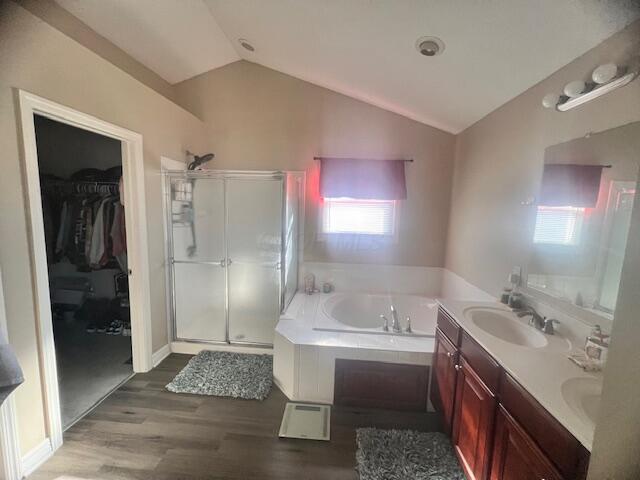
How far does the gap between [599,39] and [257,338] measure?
3.21 m

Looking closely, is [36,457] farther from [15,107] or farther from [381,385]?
[381,385]

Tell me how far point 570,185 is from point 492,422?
4.42 feet

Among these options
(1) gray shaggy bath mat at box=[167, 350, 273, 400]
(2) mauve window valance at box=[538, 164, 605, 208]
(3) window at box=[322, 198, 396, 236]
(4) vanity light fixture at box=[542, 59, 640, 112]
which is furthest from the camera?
(3) window at box=[322, 198, 396, 236]

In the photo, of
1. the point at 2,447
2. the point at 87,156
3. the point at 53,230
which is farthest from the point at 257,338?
the point at 87,156

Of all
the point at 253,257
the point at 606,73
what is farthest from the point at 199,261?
the point at 606,73

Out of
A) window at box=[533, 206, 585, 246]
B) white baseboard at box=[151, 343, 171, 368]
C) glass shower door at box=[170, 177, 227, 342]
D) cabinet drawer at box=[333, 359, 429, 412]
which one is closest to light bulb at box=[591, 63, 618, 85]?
window at box=[533, 206, 585, 246]

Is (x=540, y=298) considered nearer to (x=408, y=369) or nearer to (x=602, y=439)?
(x=408, y=369)

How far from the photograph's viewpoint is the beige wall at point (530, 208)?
56cm

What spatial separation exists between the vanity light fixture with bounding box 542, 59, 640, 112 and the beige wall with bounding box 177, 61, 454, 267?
1559 millimetres

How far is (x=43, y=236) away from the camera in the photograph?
156 centimetres

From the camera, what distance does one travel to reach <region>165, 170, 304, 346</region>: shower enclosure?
274cm

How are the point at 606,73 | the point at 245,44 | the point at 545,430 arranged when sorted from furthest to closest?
the point at 245,44
the point at 606,73
the point at 545,430

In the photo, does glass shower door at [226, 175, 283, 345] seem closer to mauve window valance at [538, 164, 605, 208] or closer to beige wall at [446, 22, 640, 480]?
beige wall at [446, 22, 640, 480]

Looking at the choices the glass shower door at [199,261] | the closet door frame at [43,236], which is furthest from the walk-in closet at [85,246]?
the glass shower door at [199,261]
